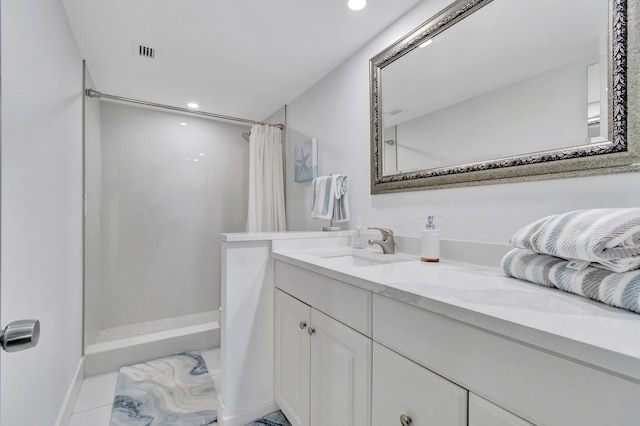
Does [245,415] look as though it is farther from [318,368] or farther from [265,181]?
[265,181]

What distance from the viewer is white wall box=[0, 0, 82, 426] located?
861 millimetres

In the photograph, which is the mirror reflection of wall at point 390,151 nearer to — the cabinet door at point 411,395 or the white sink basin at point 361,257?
the white sink basin at point 361,257

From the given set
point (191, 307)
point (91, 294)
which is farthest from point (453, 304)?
point (191, 307)

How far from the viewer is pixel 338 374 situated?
1023 mm

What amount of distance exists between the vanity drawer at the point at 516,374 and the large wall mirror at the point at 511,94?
2.34 feet

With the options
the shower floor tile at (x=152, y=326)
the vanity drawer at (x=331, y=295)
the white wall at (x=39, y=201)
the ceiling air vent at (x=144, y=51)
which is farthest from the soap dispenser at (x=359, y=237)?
the shower floor tile at (x=152, y=326)

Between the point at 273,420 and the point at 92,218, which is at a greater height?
the point at 92,218

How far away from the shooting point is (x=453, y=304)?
633mm

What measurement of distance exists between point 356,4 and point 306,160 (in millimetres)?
1100

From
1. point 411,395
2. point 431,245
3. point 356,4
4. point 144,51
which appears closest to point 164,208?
point 144,51

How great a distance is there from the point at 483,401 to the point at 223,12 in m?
1.89

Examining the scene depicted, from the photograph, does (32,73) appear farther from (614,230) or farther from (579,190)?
(579,190)

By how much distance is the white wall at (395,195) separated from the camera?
3.05 feet

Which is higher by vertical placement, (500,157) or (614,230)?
(500,157)
